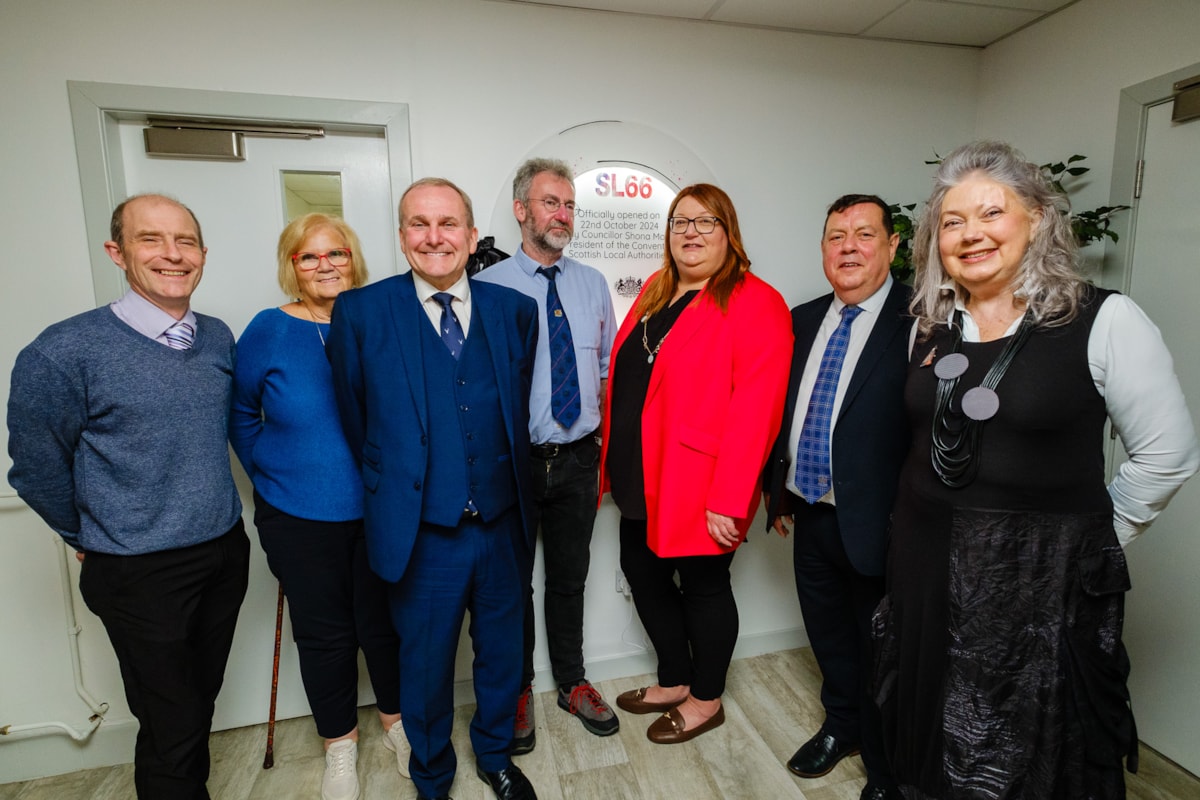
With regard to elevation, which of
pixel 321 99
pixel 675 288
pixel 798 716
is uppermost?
pixel 321 99

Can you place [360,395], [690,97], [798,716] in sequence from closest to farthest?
1. [360,395]
2. [798,716]
3. [690,97]

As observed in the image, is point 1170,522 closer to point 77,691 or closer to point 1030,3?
point 1030,3

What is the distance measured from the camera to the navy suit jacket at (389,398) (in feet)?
5.09

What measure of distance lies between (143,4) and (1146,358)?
280 centimetres

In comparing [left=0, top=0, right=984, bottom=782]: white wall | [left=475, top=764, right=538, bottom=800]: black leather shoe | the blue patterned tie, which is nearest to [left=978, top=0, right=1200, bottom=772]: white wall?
[left=0, top=0, right=984, bottom=782]: white wall

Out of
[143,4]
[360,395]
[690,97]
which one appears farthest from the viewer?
[690,97]

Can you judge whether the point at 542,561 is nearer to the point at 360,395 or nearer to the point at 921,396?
the point at 360,395

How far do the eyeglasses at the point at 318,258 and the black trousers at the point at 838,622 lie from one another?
1551 mm

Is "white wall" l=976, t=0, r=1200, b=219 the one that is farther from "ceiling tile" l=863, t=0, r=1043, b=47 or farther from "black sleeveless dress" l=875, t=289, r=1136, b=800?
"black sleeveless dress" l=875, t=289, r=1136, b=800

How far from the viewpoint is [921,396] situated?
4.48 ft

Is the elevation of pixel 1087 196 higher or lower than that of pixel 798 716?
higher

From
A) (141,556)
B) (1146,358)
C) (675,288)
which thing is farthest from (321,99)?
(1146,358)

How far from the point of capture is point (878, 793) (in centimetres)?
180

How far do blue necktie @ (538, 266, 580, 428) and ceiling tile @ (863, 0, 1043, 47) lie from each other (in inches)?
68.5
